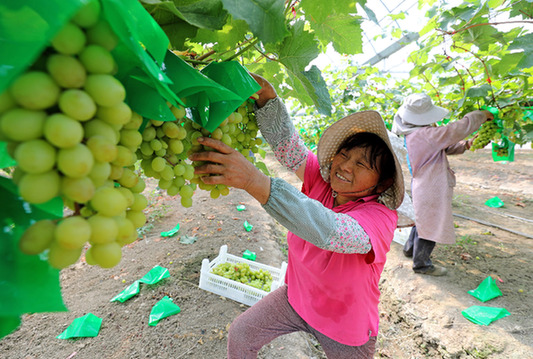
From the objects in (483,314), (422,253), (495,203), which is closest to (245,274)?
(422,253)

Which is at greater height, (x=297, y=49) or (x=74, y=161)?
(x=297, y=49)

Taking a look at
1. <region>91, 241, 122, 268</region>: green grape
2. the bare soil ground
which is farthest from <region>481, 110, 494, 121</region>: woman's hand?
<region>91, 241, 122, 268</region>: green grape

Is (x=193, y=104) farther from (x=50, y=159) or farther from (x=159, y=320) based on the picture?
(x=159, y=320)

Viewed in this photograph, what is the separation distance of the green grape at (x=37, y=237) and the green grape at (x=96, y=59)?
0.25 m

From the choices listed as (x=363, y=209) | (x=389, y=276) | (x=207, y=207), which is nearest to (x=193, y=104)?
(x=363, y=209)

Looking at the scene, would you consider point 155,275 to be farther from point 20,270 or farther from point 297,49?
point 20,270

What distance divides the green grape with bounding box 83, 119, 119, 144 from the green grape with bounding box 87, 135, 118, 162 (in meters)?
0.01

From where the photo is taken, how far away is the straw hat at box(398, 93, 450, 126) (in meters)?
3.72

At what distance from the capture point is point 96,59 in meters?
0.42

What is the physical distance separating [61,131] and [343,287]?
155 cm

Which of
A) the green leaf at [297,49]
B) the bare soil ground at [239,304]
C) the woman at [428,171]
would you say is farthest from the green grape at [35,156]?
the woman at [428,171]

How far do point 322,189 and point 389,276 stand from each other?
3276mm

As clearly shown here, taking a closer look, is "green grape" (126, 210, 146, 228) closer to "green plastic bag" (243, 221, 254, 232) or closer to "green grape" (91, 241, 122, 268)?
"green grape" (91, 241, 122, 268)

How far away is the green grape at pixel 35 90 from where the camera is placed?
0.36m
